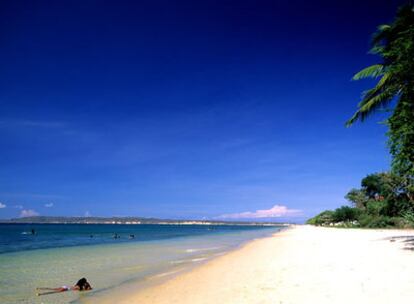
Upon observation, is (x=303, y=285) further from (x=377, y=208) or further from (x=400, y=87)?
(x=377, y=208)

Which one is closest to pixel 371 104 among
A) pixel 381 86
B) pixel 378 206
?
pixel 381 86

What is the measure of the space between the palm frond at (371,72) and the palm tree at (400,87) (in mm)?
101

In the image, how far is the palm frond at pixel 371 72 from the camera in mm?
14975

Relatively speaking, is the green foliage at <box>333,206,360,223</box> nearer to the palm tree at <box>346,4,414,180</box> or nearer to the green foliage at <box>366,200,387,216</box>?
the green foliage at <box>366,200,387,216</box>

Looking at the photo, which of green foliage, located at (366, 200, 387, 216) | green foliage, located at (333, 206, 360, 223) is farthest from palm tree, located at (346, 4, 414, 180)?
green foliage, located at (333, 206, 360, 223)

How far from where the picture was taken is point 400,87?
12.7 metres

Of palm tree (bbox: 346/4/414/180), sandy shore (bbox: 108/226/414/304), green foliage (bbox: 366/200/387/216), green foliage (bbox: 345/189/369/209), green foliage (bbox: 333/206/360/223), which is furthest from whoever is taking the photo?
green foliage (bbox: 345/189/369/209)

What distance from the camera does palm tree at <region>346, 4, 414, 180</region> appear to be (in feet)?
36.9

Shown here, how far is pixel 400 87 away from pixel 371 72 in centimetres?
283

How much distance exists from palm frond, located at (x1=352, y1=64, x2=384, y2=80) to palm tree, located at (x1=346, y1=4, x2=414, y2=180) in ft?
0.33

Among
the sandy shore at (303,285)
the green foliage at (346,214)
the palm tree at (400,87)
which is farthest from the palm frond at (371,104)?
the green foliage at (346,214)

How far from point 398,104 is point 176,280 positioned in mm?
10555

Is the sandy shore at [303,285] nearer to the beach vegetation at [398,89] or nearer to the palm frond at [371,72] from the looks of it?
the beach vegetation at [398,89]

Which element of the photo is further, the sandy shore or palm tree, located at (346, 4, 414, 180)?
palm tree, located at (346, 4, 414, 180)
